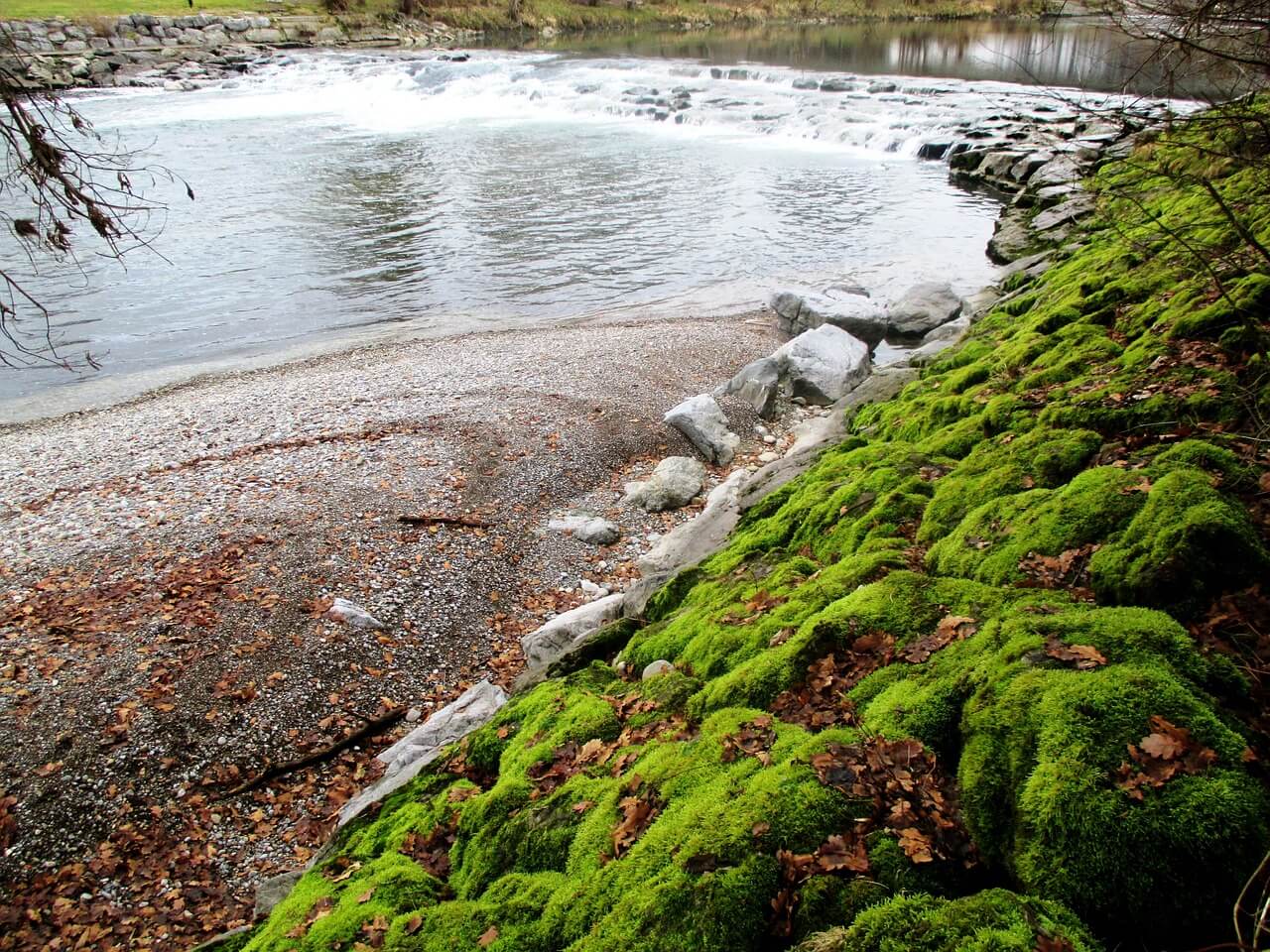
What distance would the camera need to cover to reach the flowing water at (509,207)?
19094mm

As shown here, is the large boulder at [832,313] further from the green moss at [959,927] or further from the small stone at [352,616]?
the green moss at [959,927]

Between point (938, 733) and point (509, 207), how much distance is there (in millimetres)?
26793

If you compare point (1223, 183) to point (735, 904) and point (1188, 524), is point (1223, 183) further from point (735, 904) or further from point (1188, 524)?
point (735, 904)

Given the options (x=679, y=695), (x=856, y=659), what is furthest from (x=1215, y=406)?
(x=679, y=695)

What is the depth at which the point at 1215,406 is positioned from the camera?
5.21m

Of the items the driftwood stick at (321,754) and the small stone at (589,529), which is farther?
the small stone at (589,529)

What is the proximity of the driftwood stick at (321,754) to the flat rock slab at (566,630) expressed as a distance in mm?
1319

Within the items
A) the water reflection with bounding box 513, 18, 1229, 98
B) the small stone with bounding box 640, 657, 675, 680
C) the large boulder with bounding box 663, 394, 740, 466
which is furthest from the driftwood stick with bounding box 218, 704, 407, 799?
the water reflection with bounding box 513, 18, 1229, 98

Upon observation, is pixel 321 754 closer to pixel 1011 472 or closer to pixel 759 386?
pixel 1011 472

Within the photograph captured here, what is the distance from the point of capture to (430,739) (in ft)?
21.5

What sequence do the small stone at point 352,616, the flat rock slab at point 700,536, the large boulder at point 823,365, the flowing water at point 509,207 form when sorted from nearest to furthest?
the small stone at point 352,616 < the flat rock slab at point 700,536 < the large boulder at point 823,365 < the flowing water at point 509,207

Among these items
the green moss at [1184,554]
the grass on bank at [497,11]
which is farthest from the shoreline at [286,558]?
the grass on bank at [497,11]

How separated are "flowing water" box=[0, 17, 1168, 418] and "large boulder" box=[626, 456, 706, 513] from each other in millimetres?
6029

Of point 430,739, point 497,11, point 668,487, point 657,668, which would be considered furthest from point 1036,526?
point 497,11
